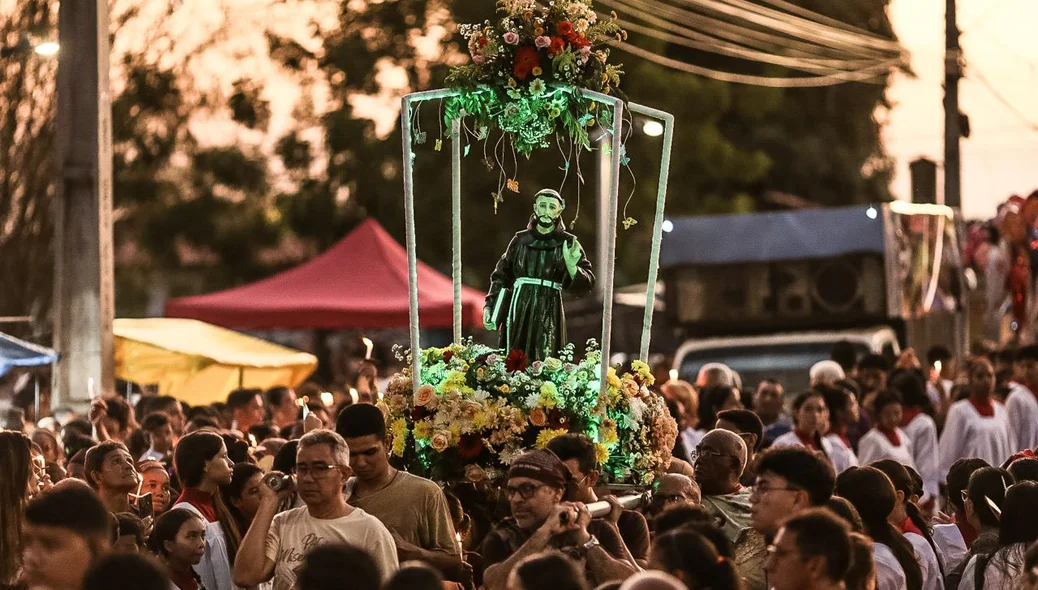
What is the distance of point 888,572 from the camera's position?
7.25 metres

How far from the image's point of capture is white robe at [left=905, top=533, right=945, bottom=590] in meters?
7.87

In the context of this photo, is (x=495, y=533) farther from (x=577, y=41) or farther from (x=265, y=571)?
(x=577, y=41)

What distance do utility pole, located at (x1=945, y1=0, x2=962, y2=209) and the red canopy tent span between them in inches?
382

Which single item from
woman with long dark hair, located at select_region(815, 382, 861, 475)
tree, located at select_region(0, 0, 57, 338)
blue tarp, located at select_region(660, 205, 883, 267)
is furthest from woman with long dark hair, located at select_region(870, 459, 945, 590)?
tree, located at select_region(0, 0, 57, 338)

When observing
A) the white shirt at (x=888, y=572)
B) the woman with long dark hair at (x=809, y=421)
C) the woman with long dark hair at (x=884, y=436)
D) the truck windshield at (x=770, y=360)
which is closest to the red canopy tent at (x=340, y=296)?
the truck windshield at (x=770, y=360)

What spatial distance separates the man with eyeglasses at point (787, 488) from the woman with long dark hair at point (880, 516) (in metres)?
0.95

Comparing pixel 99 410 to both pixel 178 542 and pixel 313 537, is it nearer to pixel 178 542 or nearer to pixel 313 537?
pixel 178 542

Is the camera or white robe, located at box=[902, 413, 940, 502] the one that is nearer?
the camera

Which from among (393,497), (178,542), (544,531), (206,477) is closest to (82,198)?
(206,477)

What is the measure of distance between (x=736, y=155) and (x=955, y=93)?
23.9 feet

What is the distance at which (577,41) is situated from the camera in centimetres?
927

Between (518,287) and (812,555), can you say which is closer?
(812,555)

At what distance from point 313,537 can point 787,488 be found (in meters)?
1.78

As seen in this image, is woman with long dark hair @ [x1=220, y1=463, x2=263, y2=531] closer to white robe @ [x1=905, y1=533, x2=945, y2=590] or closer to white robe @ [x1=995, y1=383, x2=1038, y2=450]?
white robe @ [x1=905, y1=533, x2=945, y2=590]
